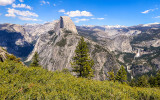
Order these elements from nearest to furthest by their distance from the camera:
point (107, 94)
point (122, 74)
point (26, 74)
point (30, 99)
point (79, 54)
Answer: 1. point (30, 99)
2. point (107, 94)
3. point (26, 74)
4. point (79, 54)
5. point (122, 74)

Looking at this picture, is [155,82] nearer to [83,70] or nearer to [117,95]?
[83,70]

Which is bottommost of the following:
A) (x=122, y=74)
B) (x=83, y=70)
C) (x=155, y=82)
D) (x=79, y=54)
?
(x=155, y=82)

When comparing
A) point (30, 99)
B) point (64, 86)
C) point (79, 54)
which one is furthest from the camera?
point (79, 54)

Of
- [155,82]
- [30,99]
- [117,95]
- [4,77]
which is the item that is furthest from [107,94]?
[155,82]

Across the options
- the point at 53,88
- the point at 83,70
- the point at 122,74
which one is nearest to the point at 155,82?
the point at 122,74

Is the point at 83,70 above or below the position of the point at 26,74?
below

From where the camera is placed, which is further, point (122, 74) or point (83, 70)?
point (122, 74)

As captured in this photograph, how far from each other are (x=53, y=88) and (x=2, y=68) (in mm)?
6842

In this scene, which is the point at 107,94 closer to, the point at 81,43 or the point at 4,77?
the point at 4,77

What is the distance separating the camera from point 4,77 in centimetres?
975

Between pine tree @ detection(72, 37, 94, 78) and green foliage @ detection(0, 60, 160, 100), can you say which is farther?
pine tree @ detection(72, 37, 94, 78)

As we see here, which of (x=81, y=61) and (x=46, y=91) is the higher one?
(x=46, y=91)

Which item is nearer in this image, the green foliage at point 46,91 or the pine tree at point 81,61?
the green foliage at point 46,91

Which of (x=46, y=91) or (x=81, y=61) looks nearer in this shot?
(x=46, y=91)
